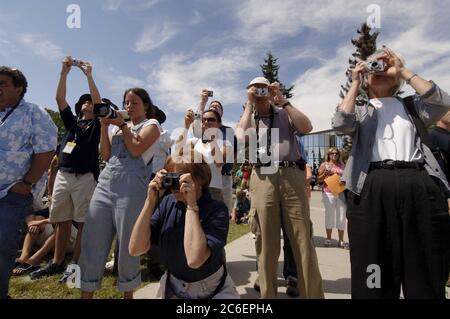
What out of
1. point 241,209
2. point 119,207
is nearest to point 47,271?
point 119,207

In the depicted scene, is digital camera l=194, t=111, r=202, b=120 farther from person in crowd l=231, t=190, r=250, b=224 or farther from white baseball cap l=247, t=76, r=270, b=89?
person in crowd l=231, t=190, r=250, b=224

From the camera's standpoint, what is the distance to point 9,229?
2.45m

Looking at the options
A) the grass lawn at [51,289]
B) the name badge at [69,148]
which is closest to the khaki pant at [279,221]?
the grass lawn at [51,289]

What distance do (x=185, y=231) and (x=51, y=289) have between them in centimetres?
260

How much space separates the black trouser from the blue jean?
253 centimetres

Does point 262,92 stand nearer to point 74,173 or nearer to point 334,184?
point 74,173

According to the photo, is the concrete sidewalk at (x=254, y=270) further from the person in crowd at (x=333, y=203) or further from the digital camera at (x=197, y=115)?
the digital camera at (x=197, y=115)

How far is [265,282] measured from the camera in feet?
9.00

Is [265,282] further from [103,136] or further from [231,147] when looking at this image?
[103,136]

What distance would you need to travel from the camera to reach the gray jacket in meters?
1.91

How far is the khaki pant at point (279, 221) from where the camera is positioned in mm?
2686

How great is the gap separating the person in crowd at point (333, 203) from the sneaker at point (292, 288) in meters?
2.50
